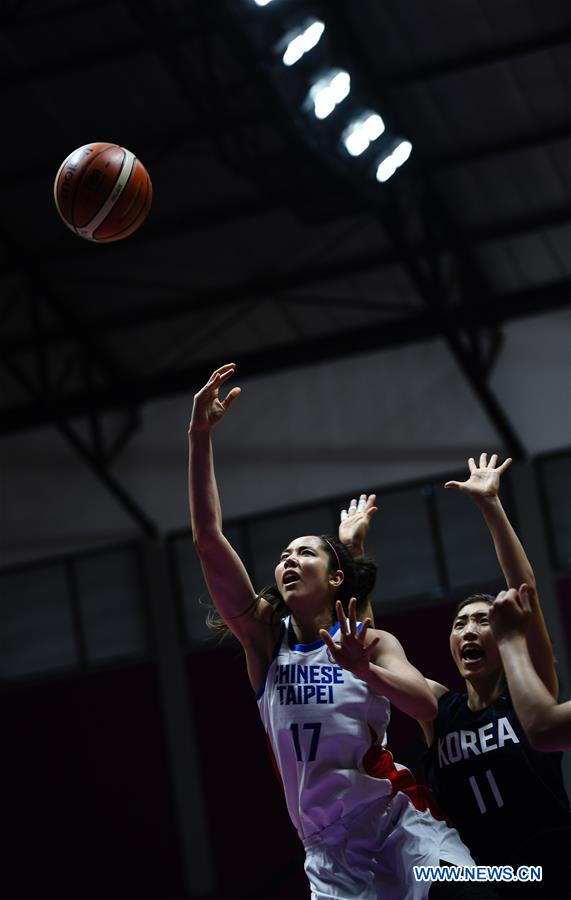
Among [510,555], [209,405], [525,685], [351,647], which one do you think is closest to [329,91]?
[209,405]

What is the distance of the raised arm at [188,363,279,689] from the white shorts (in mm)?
568

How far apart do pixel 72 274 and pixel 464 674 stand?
10051 millimetres

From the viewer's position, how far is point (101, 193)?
5.91m

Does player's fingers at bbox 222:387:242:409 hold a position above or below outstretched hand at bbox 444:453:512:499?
above

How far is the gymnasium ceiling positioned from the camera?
34.1 ft

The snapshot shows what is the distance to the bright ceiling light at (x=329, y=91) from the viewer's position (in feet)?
32.7

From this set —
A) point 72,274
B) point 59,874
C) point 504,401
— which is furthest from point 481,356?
point 59,874

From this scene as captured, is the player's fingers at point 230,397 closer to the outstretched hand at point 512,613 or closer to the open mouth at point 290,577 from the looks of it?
the open mouth at point 290,577

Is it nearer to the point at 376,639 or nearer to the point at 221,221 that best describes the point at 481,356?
the point at 221,221

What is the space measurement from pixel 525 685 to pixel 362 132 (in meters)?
8.47

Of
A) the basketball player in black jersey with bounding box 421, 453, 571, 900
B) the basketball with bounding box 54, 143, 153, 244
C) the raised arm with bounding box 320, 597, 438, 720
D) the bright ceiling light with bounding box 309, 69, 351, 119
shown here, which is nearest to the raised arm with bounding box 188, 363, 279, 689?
the raised arm with bounding box 320, 597, 438, 720

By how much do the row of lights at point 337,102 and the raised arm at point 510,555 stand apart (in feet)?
20.9

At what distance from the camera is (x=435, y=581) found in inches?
531

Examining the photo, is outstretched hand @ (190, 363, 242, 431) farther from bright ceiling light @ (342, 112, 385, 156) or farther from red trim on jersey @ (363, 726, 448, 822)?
bright ceiling light @ (342, 112, 385, 156)
